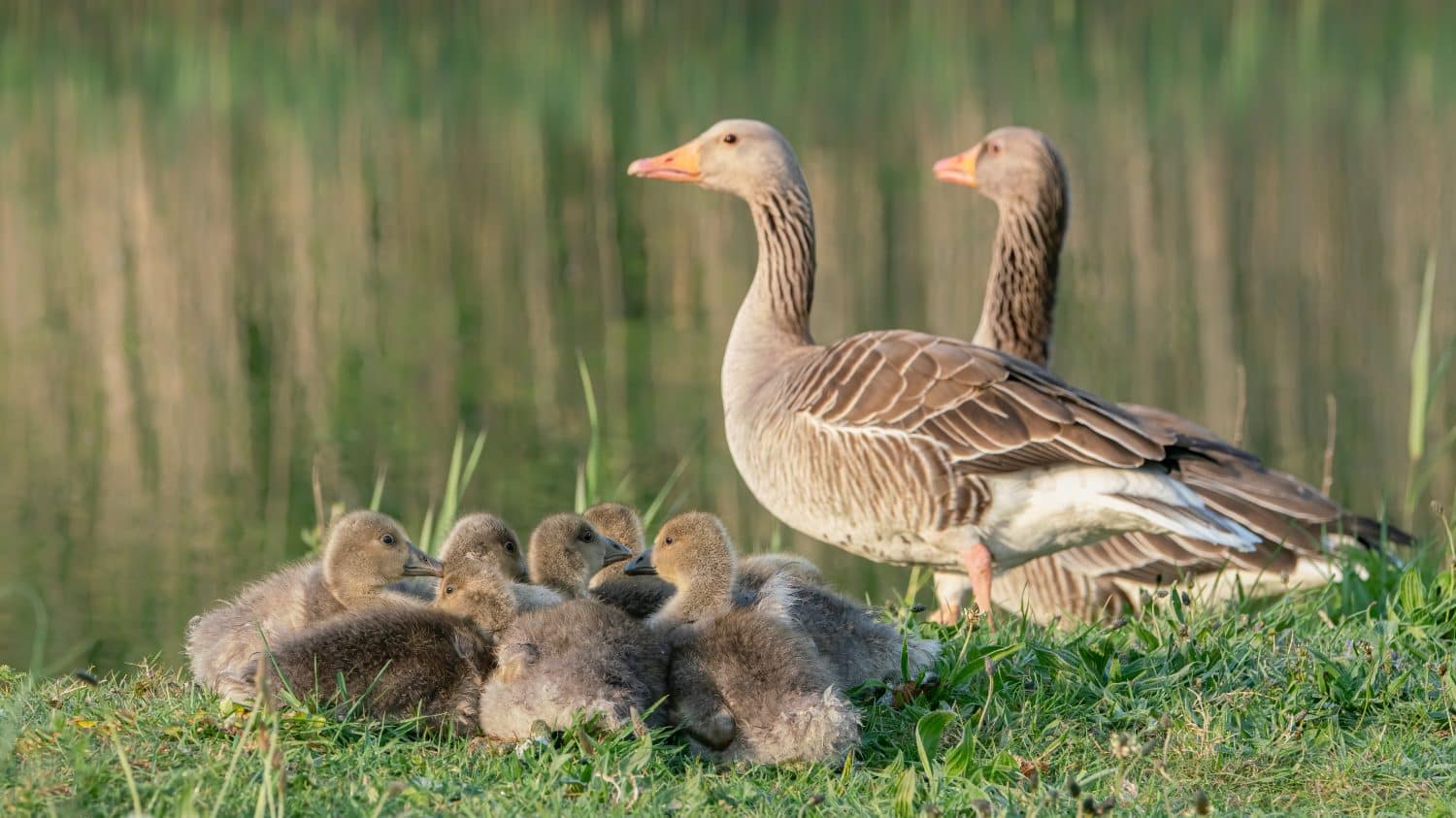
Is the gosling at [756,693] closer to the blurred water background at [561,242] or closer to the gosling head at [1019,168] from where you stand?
the blurred water background at [561,242]

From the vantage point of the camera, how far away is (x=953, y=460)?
7.30 meters

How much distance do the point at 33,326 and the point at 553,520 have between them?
517 inches

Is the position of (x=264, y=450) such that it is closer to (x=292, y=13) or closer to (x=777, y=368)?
(x=777, y=368)

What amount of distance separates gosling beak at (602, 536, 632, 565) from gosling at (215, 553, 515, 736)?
91 cm

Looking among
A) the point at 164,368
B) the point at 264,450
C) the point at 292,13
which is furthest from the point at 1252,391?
the point at 292,13

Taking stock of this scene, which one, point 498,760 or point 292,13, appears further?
point 292,13

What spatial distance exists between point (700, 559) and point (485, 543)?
741 millimetres

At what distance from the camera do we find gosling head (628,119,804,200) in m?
9.39

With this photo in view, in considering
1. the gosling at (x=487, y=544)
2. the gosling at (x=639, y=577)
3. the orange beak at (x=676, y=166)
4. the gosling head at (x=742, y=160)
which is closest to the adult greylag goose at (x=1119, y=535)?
the gosling head at (x=742, y=160)

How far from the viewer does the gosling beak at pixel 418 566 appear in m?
5.17

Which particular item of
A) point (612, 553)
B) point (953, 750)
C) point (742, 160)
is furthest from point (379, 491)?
point (953, 750)

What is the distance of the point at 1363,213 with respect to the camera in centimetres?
2225

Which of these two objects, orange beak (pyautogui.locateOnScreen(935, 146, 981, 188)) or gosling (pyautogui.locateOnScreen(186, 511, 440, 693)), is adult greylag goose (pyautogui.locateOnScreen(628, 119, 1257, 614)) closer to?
orange beak (pyautogui.locateOnScreen(935, 146, 981, 188))

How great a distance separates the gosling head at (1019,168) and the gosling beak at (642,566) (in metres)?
5.37
